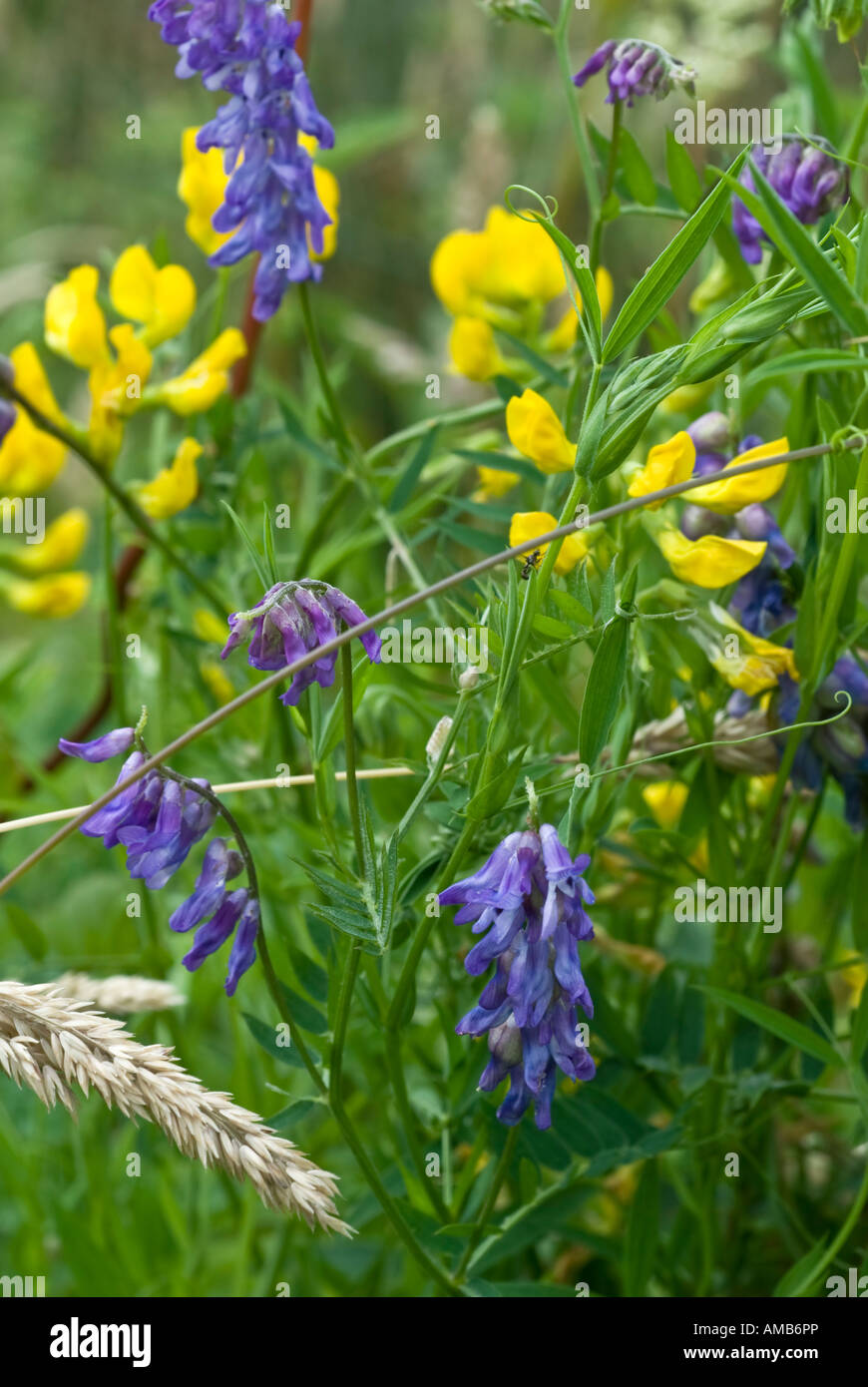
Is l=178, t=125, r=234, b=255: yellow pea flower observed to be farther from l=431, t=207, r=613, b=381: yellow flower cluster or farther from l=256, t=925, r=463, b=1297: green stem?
l=256, t=925, r=463, b=1297: green stem

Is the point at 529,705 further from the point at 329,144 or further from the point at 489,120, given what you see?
the point at 489,120

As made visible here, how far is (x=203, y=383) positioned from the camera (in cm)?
82

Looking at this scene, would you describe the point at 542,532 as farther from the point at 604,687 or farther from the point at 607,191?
the point at 607,191

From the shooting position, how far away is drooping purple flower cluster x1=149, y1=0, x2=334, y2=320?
0.63 m

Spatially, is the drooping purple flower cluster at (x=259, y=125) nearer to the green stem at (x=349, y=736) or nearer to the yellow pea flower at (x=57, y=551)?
the green stem at (x=349, y=736)

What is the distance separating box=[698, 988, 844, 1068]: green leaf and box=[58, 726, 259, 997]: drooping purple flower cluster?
23 cm

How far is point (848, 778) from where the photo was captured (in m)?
0.69

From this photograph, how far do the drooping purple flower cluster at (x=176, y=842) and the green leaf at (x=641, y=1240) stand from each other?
27 cm

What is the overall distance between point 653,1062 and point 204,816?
0.31 m

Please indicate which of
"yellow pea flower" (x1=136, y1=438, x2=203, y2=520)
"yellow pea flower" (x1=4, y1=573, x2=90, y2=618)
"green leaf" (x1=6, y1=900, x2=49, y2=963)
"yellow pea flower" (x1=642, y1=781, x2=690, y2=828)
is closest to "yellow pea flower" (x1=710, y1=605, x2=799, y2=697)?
"yellow pea flower" (x1=642, y1=781, x2=690, y2=828)

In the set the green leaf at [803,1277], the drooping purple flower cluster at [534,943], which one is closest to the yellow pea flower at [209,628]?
the drooping purple flower cluster at [534,943]

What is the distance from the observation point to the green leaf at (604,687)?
1.80 ft

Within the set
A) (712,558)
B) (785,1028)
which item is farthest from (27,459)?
(785,1028)
